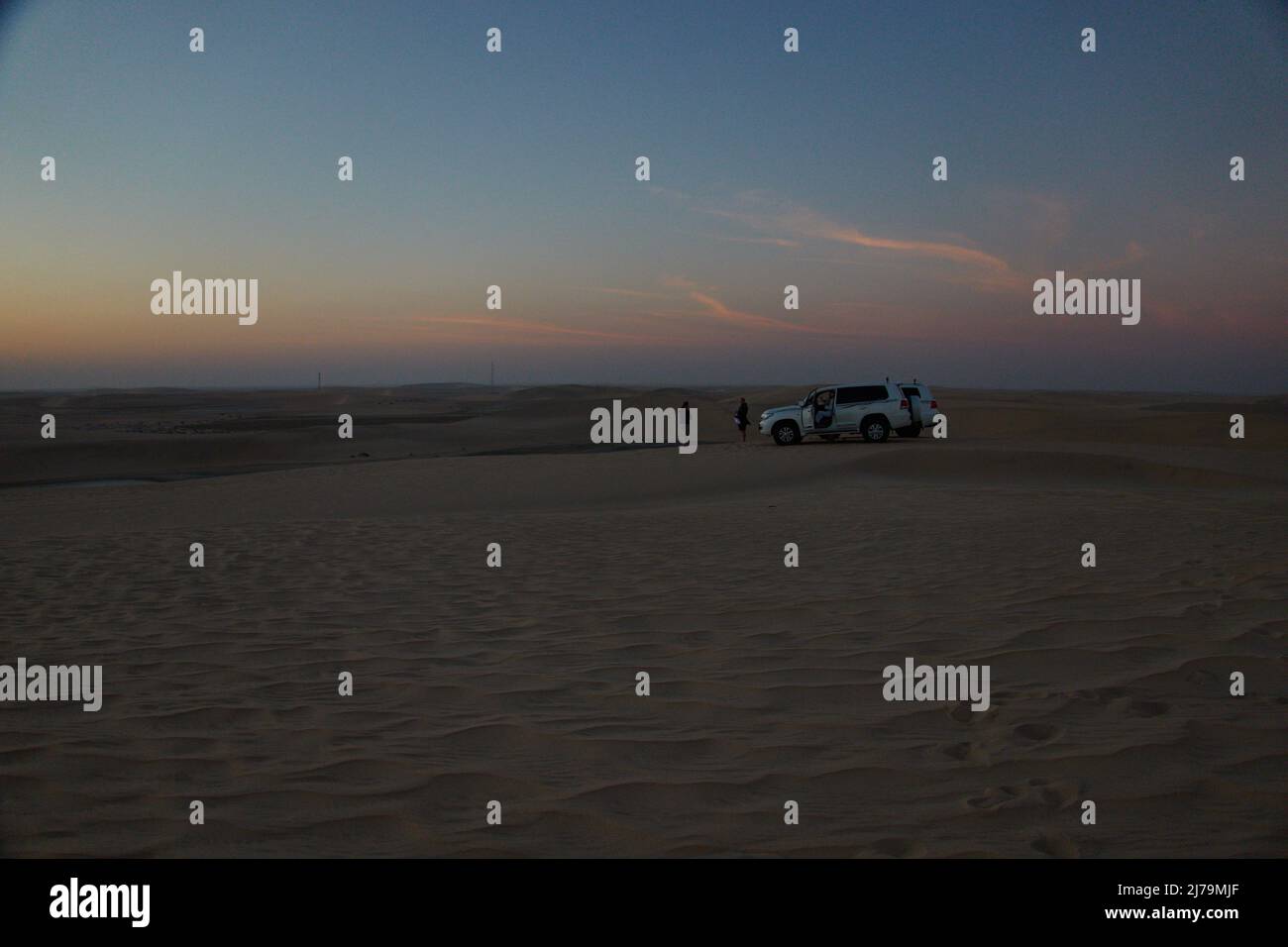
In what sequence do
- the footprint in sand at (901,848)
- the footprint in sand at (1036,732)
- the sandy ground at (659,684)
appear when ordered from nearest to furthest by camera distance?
the footprint in sand at (901,848) → the sandy ground at (659,684) → the footprint in sand at (1036,732)

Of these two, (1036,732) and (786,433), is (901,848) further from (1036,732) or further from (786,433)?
(786,433)

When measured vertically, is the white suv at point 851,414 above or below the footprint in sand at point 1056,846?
above

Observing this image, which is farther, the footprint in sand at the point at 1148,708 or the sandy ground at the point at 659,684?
the footprint in sand at the point at 1148,708

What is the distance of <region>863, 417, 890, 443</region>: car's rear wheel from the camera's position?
89.9 feet

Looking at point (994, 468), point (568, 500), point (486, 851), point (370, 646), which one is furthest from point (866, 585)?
point (994, 468)

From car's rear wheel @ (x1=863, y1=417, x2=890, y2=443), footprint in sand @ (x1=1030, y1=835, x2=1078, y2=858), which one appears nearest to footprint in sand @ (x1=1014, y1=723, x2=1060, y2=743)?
footprint in sand @ (x1=1030, y1=835, x2=1078, y2=858)

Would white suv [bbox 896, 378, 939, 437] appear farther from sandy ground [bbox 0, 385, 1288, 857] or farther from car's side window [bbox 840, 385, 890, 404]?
sandy ground [bbox 0, 385, 1288, 857]

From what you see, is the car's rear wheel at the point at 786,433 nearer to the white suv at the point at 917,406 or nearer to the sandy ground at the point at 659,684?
the white suv at the point at 917,406

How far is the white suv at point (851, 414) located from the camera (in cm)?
2744

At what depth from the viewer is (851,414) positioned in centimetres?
2756

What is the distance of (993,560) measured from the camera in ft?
32.2

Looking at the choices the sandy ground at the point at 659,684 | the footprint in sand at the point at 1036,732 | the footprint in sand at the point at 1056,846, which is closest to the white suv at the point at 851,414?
the sandy ground at the point at 659,684
